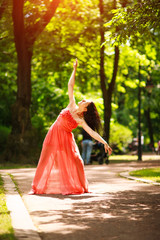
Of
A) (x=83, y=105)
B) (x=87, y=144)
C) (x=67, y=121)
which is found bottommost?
(x=87, y=144)

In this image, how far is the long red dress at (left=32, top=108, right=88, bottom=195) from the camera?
8531 millimetres

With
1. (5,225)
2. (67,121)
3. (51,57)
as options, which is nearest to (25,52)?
(51,57)

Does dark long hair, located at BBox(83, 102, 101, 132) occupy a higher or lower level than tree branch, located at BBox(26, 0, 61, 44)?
lower

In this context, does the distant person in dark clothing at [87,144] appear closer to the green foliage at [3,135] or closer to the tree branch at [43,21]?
the tree branch at [43,21]

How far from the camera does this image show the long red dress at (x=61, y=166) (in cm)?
853

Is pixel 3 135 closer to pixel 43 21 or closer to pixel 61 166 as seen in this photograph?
pixel 43 21

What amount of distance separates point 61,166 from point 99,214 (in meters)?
2.38

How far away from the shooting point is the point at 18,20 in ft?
58.3

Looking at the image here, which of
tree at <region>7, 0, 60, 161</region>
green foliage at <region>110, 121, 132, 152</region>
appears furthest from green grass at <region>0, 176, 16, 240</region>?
green foliage at <region>110, 121, 132, 152</region>

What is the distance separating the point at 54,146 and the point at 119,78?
19081mm

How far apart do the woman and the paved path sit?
0.34 m

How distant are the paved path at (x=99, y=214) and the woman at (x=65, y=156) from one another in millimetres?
339

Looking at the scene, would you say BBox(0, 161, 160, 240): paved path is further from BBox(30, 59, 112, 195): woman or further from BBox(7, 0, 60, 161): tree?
BBox(7, 0, 60, 161): tree

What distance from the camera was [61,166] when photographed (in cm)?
867
